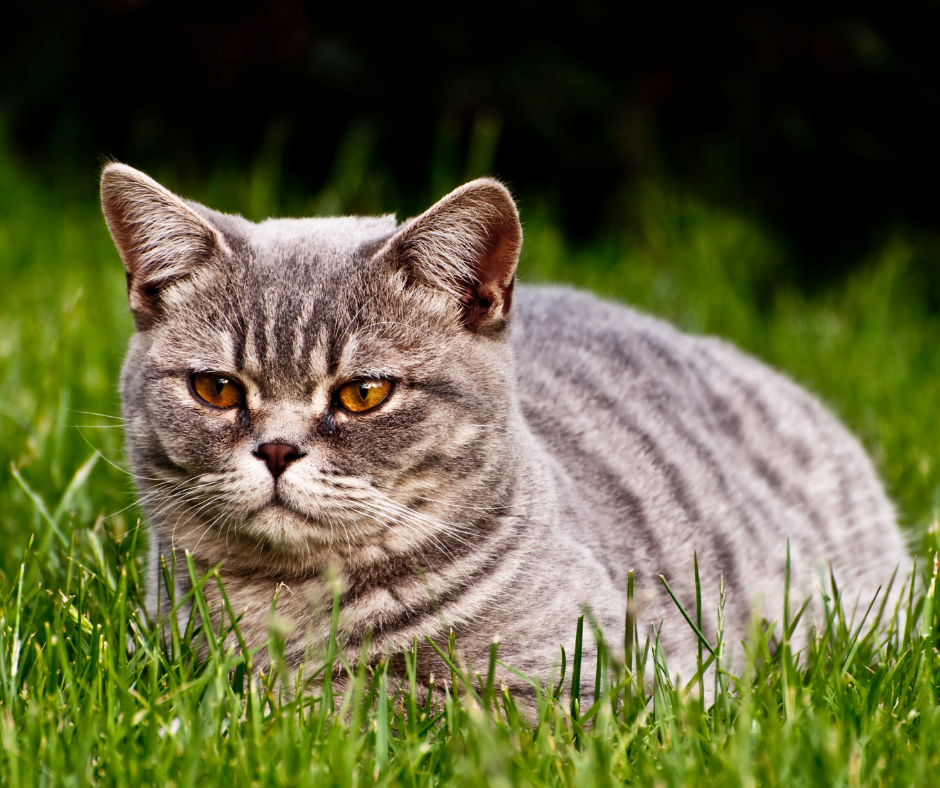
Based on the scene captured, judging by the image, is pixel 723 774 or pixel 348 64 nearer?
pixel 723 774

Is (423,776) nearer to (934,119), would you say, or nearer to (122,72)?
(934,119)

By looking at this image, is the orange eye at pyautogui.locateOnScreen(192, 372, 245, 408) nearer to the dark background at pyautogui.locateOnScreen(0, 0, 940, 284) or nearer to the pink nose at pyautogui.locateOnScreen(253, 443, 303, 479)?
the pink nose at pyautogui.locateOnScreen(253, 443, 303, 479)

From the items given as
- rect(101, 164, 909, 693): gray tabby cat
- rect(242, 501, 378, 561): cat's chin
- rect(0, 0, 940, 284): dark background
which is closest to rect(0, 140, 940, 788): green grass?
rect(101, 164, 909, 693): gray tabby cat

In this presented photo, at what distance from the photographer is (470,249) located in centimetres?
198

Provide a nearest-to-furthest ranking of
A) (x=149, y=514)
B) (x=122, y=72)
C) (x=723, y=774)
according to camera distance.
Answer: (x=723, y=774) < (x=149, y=514) < (x=122, y=72)

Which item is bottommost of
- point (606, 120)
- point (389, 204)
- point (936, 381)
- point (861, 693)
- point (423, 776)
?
point (423, 776)

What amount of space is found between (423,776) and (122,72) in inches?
171

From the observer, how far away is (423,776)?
60.8 inches

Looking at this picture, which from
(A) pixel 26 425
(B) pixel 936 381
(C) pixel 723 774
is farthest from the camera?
(B) pixel 936 381

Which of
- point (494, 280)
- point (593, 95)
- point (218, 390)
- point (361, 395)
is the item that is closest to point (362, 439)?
point (361, 395)

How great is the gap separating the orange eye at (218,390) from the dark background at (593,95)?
9.07 feet

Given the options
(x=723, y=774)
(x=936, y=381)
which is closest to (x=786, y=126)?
(x=936, y=381)

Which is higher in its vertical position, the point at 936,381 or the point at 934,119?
the point at 934,119

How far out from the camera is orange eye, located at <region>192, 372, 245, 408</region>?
189cm
